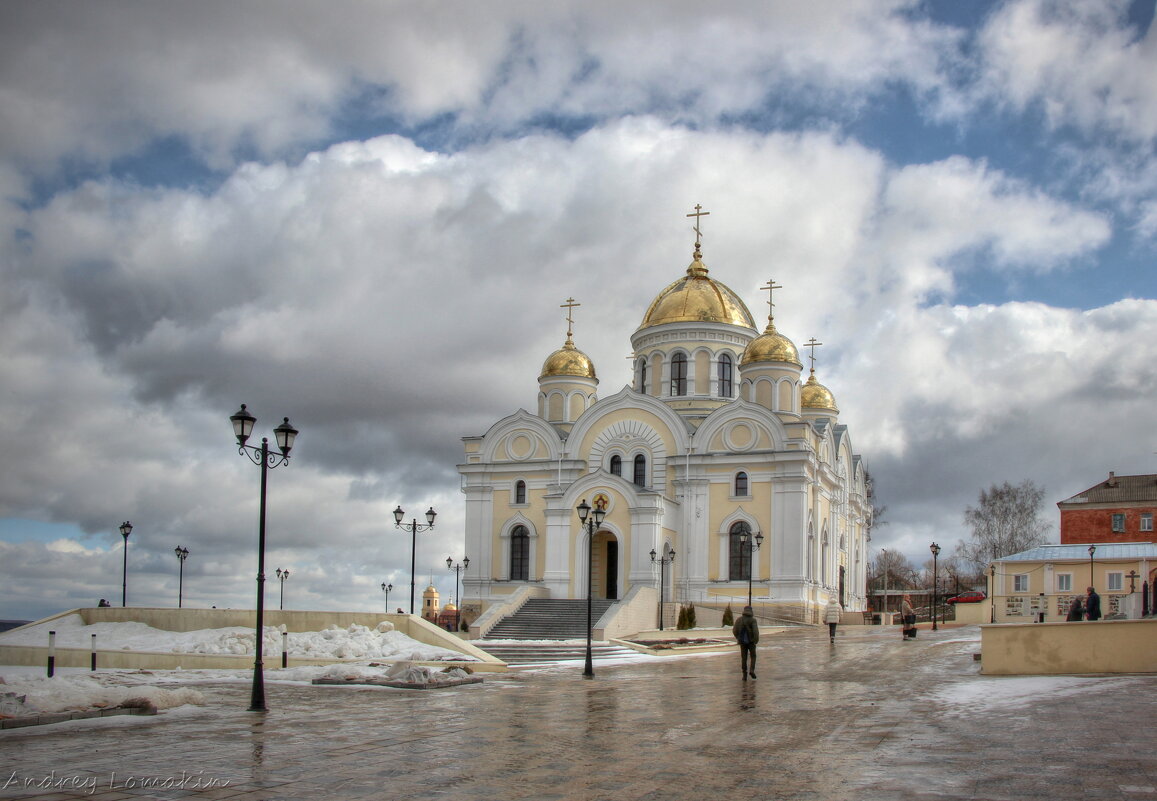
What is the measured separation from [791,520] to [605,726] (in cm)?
2936

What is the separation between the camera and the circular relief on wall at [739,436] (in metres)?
42.2

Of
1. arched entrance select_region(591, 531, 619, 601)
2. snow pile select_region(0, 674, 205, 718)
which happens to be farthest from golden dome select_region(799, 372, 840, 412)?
snow pile select_region(0, 674, 205, 718)

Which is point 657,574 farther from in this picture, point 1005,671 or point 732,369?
point 1005,671

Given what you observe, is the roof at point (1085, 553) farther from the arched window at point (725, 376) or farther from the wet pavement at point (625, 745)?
the wet pavement at point (625, 745)

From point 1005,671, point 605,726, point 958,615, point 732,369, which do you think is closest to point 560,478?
point 732,369

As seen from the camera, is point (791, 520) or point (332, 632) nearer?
point (332, 632)

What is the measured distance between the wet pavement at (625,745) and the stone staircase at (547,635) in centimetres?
937

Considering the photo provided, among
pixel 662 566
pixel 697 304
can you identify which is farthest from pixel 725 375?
pixel 662 566

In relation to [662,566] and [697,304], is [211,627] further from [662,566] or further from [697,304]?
[697,304]

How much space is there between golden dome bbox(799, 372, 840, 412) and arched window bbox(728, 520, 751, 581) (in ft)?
42.4

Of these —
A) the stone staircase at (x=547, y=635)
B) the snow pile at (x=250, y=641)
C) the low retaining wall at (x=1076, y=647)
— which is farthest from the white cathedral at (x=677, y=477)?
the low retaining wall at (x=1076, y=647)

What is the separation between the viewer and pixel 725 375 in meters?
47.6

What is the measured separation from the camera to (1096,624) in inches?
708

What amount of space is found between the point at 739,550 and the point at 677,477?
3727 mm
